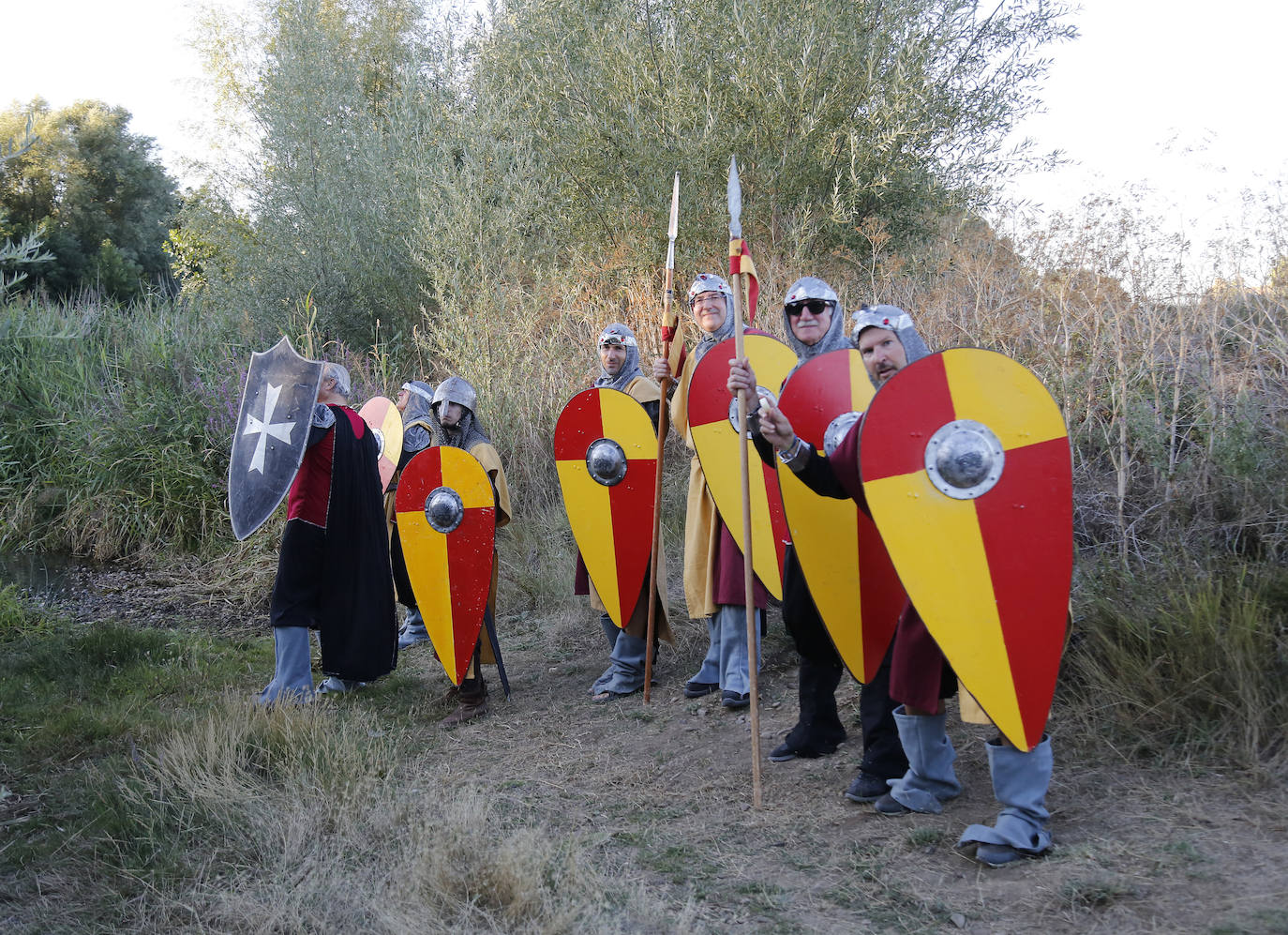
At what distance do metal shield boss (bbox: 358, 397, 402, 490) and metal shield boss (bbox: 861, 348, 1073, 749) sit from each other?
3696mm

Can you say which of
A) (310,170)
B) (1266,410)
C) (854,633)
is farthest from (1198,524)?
(310,170)

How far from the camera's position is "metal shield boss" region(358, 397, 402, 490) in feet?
18.2

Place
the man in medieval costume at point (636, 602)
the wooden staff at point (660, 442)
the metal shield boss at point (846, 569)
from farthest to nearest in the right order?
the man in medieval costume at point (636, 602), the wooden staff at point (660, 442), the metal shield boss at point (846, 569)

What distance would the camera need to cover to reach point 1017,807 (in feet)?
7.73

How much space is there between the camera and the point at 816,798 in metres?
2.94

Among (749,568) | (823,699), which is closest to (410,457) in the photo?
(749,568)

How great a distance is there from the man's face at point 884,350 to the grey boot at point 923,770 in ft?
3.04

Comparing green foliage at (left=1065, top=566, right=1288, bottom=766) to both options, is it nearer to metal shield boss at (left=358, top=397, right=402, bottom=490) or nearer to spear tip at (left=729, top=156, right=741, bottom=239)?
spear tip at (left=729, top=156, right=741, bottom=239)

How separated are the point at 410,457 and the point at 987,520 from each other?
3.90 m

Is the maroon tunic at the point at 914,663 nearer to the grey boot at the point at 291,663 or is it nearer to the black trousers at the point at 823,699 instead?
the black trousers at the point at 823,699

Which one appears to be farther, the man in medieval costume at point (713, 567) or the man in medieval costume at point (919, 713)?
the man in medieval costume at point (713, 567)

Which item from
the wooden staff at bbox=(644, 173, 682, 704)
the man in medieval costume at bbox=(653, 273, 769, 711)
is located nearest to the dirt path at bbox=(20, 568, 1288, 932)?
the man in medieval costume at bbox=(653, 273, 769, 711)

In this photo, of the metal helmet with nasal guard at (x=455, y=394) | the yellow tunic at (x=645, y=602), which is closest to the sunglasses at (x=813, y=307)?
the yellow tunic at (x=645, y=602)

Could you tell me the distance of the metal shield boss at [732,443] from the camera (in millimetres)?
3658
